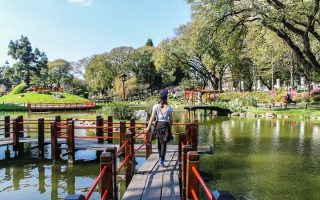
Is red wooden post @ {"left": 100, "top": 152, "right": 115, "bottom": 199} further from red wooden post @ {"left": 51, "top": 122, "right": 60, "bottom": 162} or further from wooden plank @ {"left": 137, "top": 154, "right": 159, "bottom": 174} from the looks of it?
red wooden post @ {"left": 51, "top": 122, "right": 60, "bottom": 162}

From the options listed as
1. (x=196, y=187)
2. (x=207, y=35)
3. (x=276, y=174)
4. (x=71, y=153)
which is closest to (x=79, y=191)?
(x=71, y=153)

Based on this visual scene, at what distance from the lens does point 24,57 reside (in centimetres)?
7531

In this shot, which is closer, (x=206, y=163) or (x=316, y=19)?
(x=206, y=163)

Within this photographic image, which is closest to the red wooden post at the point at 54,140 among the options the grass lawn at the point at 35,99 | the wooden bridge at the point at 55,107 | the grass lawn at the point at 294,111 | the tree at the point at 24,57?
the grass lawn at the point at 294,111

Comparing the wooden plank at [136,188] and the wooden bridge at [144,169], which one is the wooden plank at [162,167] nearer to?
the wooden bridge at [144,169]

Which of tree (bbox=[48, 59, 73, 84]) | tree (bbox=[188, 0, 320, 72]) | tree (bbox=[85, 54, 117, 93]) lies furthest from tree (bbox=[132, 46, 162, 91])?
tree (bbox=[188, 0, 320, 72])

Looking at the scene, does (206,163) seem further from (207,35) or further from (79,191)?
(207,35)

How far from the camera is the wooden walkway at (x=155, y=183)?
297 inches

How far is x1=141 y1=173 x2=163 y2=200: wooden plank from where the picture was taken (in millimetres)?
7465

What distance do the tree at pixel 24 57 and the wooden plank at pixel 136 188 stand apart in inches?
2810

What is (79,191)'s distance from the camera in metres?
11.1

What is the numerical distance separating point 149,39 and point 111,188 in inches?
3453

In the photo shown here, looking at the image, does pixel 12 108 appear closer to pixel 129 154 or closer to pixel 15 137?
pixel 15 137

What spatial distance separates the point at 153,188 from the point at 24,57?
73.4 metres
